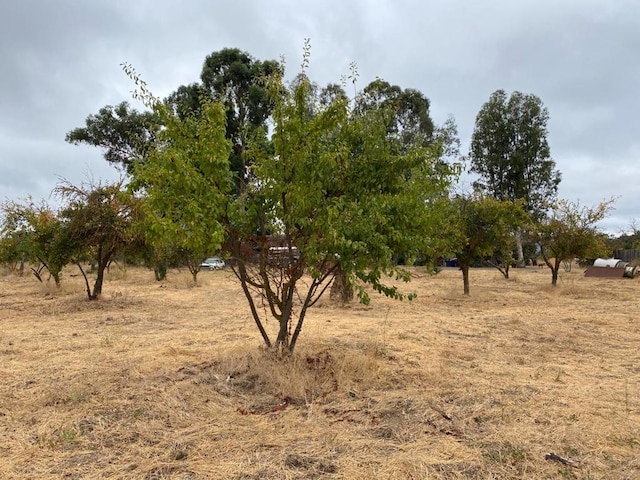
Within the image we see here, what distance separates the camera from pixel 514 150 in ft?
132

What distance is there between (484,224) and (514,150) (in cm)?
2756

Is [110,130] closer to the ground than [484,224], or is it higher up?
higher up

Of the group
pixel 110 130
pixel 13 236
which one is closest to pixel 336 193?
pixel 13 236

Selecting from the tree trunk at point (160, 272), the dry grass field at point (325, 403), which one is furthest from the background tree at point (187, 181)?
the tree trunk at point (160, 272)

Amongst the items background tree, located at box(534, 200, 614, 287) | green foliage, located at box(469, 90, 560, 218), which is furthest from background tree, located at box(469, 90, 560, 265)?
background tree, located at box(534, 200, 614, 287)

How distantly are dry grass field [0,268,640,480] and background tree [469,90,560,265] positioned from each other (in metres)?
32.9

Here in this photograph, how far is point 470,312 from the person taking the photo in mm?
12500

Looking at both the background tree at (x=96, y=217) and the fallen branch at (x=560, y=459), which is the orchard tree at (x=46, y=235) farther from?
the fallen branch at (x=560, y=459)

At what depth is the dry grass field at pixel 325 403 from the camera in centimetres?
329

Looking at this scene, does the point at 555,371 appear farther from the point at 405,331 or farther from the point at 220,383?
the point at 220,383

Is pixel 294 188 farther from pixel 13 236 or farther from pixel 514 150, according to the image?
pixel 514 150

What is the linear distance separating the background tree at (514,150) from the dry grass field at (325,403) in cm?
3292

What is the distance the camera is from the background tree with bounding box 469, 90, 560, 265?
39781 millimetres

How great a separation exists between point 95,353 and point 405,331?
215 inches
